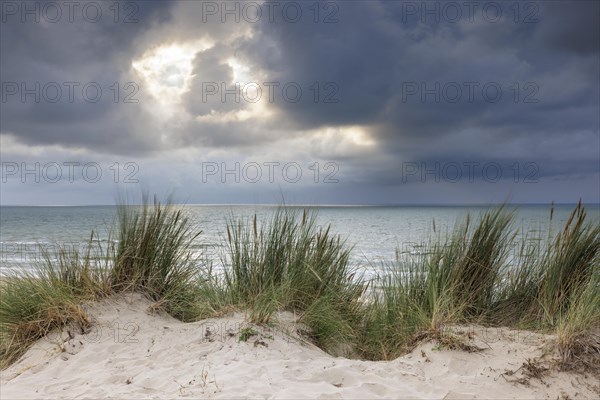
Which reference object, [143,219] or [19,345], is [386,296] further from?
[19,345]

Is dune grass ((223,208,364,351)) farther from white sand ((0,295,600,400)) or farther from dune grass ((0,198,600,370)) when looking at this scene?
white sand ((0,295,600,400))

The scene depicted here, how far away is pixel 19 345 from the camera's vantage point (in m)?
5.13

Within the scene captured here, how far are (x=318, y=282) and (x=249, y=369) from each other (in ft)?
6.01

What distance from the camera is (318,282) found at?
567 cm

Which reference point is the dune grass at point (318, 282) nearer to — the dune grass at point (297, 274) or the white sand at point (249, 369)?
the dune grass at point (297, 274)

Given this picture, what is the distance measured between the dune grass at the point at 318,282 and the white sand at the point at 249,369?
34 centimetres

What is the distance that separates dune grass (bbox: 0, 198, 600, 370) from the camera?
5.12m

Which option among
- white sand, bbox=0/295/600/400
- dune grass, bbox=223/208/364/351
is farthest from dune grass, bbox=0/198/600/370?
white sand, bbox=0/295/600/400

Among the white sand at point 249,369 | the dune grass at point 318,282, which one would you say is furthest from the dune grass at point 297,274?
the white sand at point 249,369

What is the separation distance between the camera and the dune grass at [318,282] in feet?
16.8

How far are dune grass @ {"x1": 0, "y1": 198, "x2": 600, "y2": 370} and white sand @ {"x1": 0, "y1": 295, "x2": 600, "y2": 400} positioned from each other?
0.34 metres

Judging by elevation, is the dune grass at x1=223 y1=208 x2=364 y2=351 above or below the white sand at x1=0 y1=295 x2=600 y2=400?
above

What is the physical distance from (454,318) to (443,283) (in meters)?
0.42

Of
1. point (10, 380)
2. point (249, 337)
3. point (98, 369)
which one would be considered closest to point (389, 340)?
point (249, 337)
